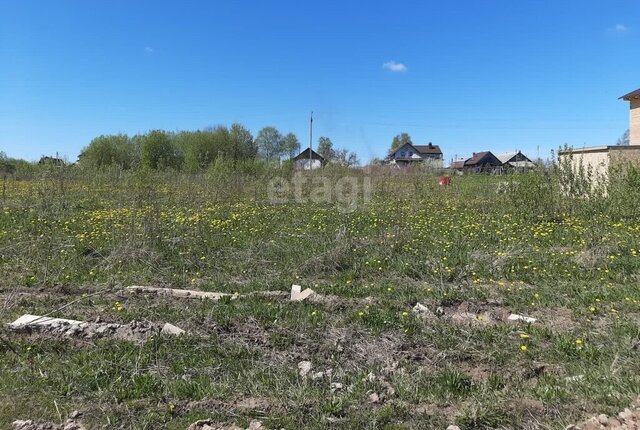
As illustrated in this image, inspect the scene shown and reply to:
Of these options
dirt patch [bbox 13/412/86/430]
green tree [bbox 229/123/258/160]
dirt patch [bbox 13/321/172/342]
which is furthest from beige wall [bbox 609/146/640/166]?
green tree [bbox 229/123/258/160]

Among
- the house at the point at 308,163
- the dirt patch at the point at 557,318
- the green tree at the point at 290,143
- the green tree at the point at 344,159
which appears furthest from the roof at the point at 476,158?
the dirt patch at the point at 557,318

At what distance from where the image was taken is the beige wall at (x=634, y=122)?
2503 cm

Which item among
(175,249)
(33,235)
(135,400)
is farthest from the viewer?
(33,235)

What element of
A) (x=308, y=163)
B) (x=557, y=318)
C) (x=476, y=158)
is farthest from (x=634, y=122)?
(x=476, y=158)

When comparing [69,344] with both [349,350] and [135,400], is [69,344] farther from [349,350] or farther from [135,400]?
[349,350]

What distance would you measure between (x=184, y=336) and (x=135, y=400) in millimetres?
1053

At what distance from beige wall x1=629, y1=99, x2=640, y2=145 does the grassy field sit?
18680mm

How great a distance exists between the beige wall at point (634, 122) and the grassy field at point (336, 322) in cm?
1868

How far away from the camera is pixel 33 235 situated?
31.1ft

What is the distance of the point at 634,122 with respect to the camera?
25.5m

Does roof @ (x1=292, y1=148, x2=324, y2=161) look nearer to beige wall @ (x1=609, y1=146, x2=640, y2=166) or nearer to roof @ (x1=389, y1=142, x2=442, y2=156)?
beige wall @ (x1=609, y1=146, x2=640, y2=166)

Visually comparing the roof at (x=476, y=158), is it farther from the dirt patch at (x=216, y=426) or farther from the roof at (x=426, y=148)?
the dirt patch at (x=216, y=426)

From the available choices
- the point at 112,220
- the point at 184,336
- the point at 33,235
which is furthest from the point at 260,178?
the point at 184,336

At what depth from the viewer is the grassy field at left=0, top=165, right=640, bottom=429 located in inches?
119
